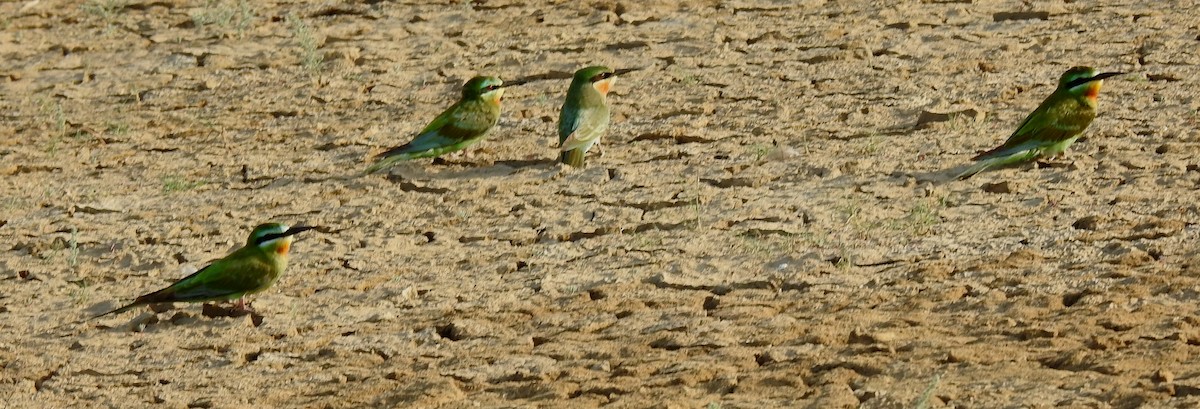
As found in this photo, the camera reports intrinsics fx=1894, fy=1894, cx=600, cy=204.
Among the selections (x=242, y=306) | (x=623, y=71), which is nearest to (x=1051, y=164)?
(x=623, y=71)

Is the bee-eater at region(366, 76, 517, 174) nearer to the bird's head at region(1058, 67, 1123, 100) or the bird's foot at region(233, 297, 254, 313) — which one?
the bird's foot at region(233, 297, 254, 313)

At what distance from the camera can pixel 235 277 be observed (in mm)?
6055

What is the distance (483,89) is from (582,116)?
0.49 m

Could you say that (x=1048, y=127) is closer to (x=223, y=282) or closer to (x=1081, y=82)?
(x=1081, y=82)

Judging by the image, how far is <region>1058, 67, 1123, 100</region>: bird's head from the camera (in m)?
6.86

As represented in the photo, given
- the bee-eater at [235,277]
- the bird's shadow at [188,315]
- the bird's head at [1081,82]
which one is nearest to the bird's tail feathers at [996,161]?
the bird's head at [1081,82]

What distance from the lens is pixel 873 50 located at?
319 inches

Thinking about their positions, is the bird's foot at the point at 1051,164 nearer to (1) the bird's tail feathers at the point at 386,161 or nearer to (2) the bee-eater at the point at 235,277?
(1) the bird's tail feathers at the point at 386,161

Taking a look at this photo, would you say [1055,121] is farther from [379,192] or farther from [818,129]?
[379,192]

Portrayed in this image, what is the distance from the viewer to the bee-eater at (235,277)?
19.9 ft

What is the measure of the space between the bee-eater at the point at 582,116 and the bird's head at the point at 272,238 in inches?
52.7

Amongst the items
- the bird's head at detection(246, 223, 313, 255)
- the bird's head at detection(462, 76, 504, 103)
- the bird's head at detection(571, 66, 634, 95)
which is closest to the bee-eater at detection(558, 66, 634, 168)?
the bird's head at detection(571, 66, 634, 95)

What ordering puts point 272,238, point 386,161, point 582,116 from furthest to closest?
point 386,161, point 582,116, point 272,238

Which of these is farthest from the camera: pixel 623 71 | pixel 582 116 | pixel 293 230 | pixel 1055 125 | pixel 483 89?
pixel 623 71
